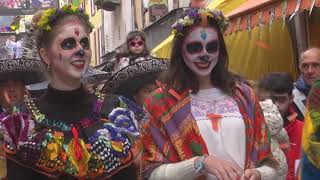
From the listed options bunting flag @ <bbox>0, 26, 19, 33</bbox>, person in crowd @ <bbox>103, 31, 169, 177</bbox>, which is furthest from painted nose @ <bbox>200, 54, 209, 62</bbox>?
bunting flag @ <bbox>0, 26, 19, 33</bbox>

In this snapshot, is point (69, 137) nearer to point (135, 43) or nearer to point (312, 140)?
point (312, 140)

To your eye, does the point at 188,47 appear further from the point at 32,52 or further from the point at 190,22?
the point at 32,52

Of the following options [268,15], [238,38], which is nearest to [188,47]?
[268,15]

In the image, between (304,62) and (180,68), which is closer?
(180,68)

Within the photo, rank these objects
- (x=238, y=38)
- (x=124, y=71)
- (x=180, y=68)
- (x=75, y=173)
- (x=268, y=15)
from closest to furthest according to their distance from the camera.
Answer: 1. (x=75, y=173)
2. (x=180, y=68)
3. (x=124, y=71)
4. (x=268, y=15)
5. (x=238, y=38)

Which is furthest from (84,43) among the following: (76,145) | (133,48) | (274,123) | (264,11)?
(264,11)

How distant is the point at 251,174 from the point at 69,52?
3.30 ft

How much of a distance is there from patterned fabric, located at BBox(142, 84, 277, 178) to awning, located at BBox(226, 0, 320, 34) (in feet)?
9.43

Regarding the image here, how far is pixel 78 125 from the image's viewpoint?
9.96 feet

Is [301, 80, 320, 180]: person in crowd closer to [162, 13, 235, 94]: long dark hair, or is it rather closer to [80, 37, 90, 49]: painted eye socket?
[162, 13, 235, 94]: long dark hair

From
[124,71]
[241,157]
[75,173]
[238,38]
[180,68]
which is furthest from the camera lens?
[238,38]

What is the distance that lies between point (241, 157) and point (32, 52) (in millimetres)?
2630

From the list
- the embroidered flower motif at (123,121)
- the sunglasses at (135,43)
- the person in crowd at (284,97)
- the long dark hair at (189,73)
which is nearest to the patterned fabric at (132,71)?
the person in crowd at (284,97)

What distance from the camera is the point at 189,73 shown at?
134 inches
